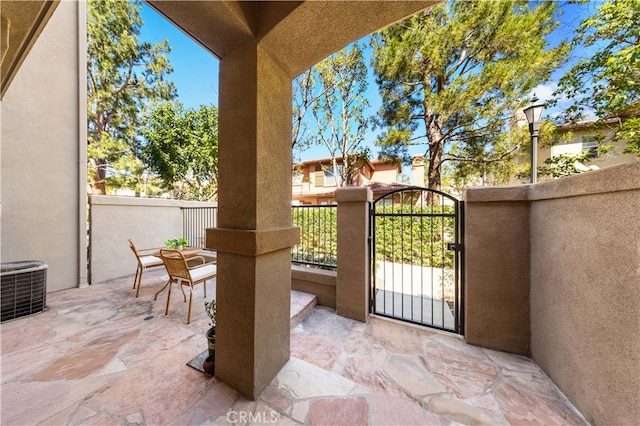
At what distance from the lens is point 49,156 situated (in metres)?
3.82

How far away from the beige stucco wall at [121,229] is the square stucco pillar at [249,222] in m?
4.54

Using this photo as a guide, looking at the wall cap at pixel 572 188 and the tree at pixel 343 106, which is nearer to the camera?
the wall cap at pixel 572 188

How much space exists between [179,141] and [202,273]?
8.89 m

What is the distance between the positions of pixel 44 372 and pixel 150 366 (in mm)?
903

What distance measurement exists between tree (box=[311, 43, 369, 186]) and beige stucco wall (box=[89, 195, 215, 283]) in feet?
22.1

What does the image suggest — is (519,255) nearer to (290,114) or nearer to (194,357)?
(290,114)

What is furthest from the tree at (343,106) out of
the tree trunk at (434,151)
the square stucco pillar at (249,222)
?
the square stucco pillar at (249,222)

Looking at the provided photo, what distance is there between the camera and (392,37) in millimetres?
7316

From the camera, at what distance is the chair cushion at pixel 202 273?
318 cm

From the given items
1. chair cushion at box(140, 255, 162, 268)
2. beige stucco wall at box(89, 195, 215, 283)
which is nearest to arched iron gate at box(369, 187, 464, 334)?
chair cushion at box(140, 255, 162, 268)

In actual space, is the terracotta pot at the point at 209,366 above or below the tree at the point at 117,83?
below

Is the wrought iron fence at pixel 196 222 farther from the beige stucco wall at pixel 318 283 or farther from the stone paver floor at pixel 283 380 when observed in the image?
the beige stucco wall at pixel 318 283

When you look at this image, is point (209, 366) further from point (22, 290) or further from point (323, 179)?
point (323, 179)

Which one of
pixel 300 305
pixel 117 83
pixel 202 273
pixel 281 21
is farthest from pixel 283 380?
pixel 117 83
